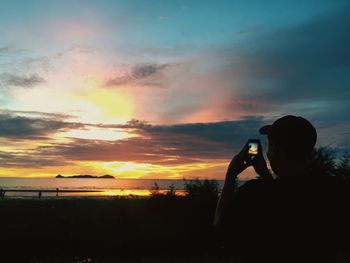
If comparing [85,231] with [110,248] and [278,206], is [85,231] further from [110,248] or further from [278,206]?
[278,206]

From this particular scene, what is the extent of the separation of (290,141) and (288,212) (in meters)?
0.48

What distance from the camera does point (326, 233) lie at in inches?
118

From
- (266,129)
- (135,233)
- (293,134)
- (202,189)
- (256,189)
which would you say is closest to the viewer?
(256,189)

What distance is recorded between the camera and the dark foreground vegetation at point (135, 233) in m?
18.2

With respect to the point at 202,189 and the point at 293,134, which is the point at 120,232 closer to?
the point at 202,189

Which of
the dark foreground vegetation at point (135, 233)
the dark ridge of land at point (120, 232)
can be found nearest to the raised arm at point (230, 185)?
the dark foreground vegetation at point (135, 233)

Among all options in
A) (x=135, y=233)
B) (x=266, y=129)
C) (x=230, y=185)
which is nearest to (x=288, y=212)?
(x=230, y=185)

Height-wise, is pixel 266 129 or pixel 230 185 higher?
pixel 266 129

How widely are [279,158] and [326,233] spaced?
58 centimetres

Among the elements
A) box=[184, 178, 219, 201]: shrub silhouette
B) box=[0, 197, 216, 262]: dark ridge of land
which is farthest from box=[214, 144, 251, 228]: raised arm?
box=[184, 178, 219, 201]: shrub silhouette

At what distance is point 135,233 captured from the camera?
75.7 ft

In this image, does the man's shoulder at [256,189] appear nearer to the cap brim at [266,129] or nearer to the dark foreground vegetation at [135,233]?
the cap brim at [266,129]

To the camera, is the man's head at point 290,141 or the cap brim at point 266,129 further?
the cap brim at point 266,129

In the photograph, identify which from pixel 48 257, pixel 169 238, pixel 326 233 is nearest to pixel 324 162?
pixel 169 238
